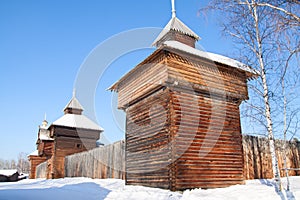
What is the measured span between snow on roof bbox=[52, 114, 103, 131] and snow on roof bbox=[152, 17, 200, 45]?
52.2 ft

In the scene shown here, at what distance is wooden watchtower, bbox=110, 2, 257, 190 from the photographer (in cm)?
1000

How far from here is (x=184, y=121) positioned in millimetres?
10312

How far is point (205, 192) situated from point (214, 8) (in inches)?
244

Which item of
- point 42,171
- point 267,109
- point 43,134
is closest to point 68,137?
point 42,171

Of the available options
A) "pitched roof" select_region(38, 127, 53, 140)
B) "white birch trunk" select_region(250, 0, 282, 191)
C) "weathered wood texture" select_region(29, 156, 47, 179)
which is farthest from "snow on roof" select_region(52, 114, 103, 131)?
"white birch trunk" select_region(250, 0, 282, 191)

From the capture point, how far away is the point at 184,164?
9.79 meters

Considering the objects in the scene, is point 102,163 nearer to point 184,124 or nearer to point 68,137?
point 184,124

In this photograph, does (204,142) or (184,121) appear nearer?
(184,121)

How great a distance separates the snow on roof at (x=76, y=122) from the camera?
27.3 meters

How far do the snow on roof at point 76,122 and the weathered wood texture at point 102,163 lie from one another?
584 cm

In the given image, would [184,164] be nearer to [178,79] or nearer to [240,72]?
[178,79]

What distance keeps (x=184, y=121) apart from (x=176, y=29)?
6052 millimetres

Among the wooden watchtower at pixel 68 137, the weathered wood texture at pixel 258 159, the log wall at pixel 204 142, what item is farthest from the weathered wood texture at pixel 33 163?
the log wall at pixel 204 142

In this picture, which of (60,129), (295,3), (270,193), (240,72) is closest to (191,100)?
(240,72)
